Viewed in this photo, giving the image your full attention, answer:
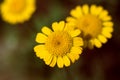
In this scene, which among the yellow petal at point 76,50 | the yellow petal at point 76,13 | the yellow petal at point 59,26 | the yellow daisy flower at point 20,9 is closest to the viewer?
the yellow petal at point 76,50

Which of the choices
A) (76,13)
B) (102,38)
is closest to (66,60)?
(102,38)

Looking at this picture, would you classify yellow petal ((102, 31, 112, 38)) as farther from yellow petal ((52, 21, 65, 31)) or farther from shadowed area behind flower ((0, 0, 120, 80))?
shadowed area behind flower ((0, 0, 120, 80))

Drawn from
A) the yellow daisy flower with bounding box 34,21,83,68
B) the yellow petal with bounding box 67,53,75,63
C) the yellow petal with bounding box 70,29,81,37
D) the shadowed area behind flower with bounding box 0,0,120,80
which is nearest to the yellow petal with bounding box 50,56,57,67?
the yellow daisy flower with bounding box 34,21,83,68

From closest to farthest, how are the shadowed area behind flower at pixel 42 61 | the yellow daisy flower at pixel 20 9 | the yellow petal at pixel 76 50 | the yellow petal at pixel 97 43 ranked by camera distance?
the yellow petal at pixel 76 50 → the yellow petal at pixel 97 43 → the shadowed area behind flower at pixel 42 61 → the yellow daisy flower at pixel 20 9

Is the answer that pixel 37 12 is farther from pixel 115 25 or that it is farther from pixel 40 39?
pixel 40 39

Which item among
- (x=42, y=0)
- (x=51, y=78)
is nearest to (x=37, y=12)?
(x=42, y=0)

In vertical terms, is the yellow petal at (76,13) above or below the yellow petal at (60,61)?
above

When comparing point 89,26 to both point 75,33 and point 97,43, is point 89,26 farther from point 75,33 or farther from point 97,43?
point 75,33

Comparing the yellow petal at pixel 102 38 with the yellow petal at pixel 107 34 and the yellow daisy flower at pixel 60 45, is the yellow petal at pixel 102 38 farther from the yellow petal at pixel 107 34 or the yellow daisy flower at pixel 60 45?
the yellow daisy flower at pixel 60 45

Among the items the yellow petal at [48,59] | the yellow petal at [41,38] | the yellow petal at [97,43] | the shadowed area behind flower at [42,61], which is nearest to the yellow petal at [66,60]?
the yellow petal at [48,59]
